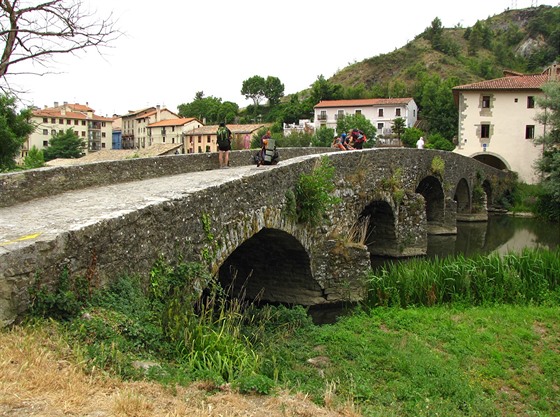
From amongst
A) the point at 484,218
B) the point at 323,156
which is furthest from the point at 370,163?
the point at 484,218

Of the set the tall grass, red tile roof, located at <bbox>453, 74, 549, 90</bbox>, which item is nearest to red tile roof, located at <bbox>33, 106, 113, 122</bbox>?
red tile roof, located at <bbox>453, 74, 549, 90</bbox>

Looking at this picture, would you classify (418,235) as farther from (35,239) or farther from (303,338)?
(35,239)

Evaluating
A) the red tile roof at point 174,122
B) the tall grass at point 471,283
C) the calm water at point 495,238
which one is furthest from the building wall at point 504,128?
the red tile roof at point 174,122

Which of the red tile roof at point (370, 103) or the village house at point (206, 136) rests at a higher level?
the red tile roof at point (370, 103)

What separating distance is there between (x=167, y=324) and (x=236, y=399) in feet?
5.48

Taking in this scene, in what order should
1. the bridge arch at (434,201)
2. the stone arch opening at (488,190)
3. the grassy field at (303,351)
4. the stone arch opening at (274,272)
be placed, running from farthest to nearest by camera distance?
the stone arch opening at (488,190) → the bridge arch at (434,201) → the stone arch opening at (274,272) → the grassy field at (303,351)

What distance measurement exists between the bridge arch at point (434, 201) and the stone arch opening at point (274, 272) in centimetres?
1352

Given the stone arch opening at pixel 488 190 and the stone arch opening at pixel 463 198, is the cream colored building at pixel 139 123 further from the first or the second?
the stone arch opening at pixel 463 198

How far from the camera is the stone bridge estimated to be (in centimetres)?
496

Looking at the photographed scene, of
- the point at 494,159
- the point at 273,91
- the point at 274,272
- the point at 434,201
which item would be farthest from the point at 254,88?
the point at 274,272

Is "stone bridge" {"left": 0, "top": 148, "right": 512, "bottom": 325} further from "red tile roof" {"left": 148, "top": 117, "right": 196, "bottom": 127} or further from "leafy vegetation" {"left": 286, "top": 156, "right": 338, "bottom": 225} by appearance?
"red tile roof" {"left": 148, "top": 117, "right": 196, "bottom": 127}

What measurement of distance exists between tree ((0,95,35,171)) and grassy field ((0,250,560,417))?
14085mm

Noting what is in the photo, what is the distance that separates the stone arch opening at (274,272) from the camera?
11.7 metres

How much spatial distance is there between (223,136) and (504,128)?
30985 mm
